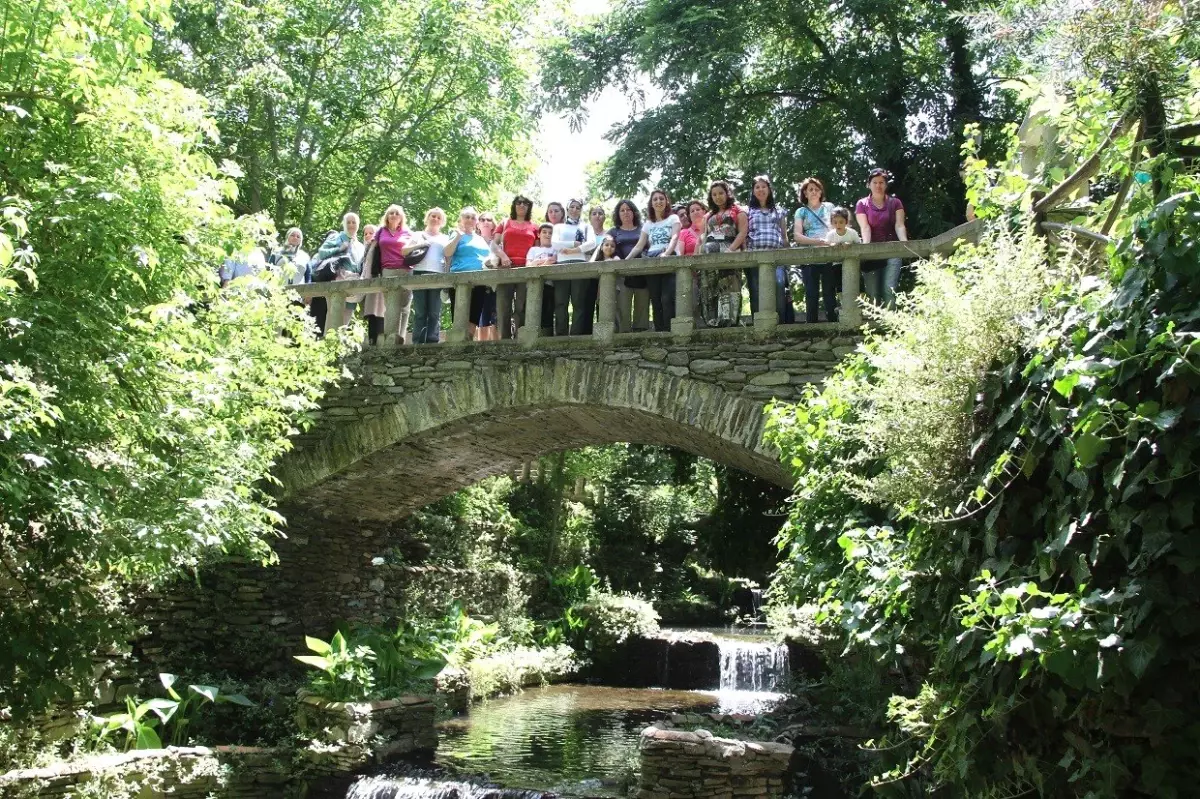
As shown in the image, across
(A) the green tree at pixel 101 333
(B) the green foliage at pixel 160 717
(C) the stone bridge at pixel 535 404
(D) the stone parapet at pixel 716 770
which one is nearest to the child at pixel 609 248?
(C) the stone bridge at pixel 535 404

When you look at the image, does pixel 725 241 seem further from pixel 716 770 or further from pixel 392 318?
pixel 716 770

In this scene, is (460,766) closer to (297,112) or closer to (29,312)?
(29,312)

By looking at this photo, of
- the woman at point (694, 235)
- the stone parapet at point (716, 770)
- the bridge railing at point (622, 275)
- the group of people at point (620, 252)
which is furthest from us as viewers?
the woman at point (694, 235)

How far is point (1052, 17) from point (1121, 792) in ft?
8.49

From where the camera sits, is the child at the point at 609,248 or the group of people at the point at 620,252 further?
the child at the point at 609,248

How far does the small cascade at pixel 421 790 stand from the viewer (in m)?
7.69

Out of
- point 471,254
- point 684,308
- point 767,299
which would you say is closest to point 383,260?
point 471,254

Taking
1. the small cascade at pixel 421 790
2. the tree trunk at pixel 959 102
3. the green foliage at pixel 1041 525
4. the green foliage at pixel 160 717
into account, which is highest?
the tree trunk at pixel 959 102

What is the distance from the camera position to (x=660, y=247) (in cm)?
912

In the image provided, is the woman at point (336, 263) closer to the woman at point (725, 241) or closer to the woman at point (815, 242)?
the woman at point (725, 241)

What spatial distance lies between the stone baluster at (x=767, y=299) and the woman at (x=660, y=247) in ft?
2.81

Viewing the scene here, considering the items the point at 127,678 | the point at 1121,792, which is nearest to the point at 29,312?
the point at 1121,792

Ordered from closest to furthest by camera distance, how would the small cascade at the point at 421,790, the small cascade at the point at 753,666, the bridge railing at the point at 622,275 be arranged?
1. the small cascade at the point at 421,790
2. the bridge railing at the point at 622,275
3. the small cascade at the point at 753,666

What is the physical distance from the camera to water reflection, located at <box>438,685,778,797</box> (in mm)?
8477
